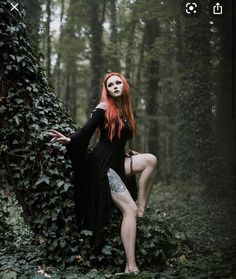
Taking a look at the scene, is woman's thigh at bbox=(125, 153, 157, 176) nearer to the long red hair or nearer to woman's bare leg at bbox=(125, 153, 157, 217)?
woman's bare leg at bbox=(125, 153, 157, 217)

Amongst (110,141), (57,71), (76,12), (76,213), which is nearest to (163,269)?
(76,213)

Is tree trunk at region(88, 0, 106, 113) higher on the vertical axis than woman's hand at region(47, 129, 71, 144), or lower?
higher

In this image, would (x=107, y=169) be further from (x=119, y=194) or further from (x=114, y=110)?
(x=114, y=110)

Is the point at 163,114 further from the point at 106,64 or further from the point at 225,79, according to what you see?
the point at 225,79

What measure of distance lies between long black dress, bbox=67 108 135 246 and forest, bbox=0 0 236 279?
0.13 m

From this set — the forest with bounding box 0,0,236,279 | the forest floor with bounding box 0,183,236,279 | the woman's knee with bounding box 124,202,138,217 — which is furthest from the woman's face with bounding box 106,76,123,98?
the forest floor with bounding box 0,183,236,279

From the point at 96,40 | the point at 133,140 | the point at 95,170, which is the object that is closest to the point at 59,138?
the point at 95,170

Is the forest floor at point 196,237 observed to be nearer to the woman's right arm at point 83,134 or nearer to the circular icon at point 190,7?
the woman's right arm at point 83,134

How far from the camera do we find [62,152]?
Answer: 4395 mm

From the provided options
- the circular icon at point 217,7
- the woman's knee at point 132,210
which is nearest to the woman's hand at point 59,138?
the woman's knee at point 132,210

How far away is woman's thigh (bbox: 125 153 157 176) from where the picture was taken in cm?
432

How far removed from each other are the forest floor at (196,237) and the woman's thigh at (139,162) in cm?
110

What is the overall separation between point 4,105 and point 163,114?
11873mm

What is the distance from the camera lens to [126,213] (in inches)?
161
